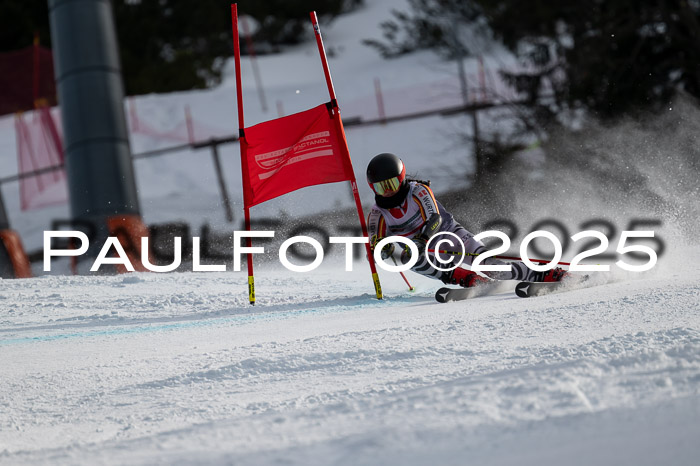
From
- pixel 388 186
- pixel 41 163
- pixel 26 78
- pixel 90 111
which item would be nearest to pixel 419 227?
pixel 388 186

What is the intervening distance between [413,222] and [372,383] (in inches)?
133

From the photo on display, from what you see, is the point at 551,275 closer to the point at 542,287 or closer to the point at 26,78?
the point at 542,287

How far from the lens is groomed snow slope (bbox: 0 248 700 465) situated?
8.07ft

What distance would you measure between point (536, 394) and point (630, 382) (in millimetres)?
351

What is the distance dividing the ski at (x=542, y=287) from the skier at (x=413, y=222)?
131 millimetres

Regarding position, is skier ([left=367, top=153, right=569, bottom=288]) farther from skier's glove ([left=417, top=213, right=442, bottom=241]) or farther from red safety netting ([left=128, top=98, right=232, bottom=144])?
red safety netting ([left=128, top=98, right=232, bottom=144])

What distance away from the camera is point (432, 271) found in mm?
6758

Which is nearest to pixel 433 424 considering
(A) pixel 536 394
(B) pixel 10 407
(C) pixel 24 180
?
(A) pixel 536 394

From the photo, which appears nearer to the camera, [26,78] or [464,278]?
[464,278]

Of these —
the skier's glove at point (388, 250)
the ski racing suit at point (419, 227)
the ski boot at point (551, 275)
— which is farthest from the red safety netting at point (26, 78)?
the ski boot at point (551, 275)

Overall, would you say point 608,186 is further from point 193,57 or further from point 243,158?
point 193,57

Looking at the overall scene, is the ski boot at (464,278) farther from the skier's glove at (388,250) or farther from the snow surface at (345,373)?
the skier's glove at (388,250)

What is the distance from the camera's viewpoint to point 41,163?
19594 millimetres

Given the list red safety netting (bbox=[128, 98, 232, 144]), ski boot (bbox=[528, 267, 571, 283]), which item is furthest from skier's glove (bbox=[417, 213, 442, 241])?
red safety netting (bbox=[128, 98, 232, 144])
